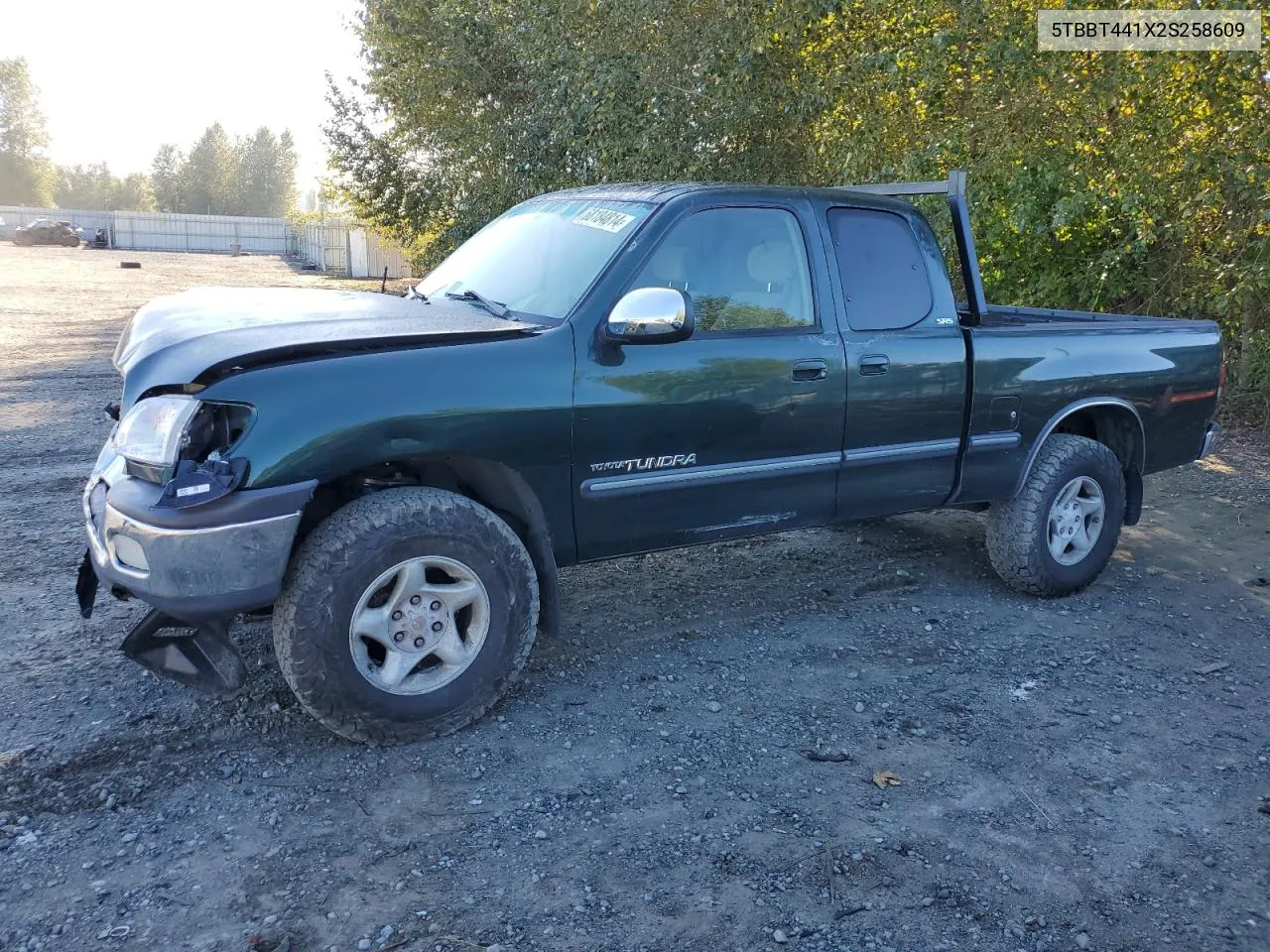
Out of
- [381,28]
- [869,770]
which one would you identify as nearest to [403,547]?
[869,770]

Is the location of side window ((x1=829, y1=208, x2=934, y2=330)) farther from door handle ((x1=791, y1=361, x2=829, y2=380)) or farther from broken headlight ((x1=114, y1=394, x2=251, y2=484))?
broken headlight ((x1=114, y1=394, x2=251, y2=484))

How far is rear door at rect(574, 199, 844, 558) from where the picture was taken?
3.93 m

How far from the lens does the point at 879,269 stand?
4.73 meters

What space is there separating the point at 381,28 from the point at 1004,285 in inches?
411

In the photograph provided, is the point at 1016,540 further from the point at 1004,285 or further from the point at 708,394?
the point at 1004,285

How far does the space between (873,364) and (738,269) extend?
75 cm

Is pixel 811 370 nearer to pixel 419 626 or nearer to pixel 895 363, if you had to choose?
pixel 895 363

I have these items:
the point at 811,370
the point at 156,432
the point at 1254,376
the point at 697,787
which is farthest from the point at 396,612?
the point at 1254,376

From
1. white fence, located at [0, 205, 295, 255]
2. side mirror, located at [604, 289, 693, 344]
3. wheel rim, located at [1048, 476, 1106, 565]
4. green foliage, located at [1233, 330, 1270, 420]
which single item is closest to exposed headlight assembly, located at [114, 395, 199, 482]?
side mirror, located at [604, 289, 693, 344]

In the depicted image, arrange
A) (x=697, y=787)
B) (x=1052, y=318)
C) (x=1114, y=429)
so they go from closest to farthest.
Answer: (x=697, y=787) → (x=1114, y=429) → (x=1052, y=318)

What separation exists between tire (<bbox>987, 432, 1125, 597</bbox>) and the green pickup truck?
2cm

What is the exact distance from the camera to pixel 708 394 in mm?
4094

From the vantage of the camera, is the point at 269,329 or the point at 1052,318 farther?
the point at 1052,318

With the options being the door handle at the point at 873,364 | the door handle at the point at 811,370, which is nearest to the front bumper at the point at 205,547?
the door handle at the point at 811,370
